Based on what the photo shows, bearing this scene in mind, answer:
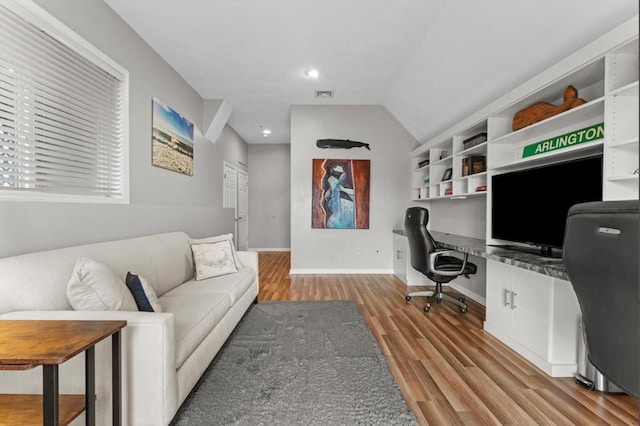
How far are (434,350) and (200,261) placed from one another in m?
2.18

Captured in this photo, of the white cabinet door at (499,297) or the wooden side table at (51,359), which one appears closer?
the wooden side table at (51,359)

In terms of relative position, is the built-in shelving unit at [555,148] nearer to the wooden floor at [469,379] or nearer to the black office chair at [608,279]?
the wooden floor at [469,379]

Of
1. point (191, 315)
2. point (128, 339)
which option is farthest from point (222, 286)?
point (128, 339)

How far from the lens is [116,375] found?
1.28 m

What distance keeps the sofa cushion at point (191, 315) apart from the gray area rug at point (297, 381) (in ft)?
0.99

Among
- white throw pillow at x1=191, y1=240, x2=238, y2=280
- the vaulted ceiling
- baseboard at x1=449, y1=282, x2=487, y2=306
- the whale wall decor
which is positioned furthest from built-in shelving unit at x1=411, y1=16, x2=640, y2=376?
white throw pillow at x1=191, y1=240, x2=238, y2=280

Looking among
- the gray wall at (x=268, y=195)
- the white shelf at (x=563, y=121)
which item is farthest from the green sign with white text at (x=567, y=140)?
the gray wall at (x=268, y=195)

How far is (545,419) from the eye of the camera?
5.40ft

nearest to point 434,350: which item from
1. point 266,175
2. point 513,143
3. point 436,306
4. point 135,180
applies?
point 436,306

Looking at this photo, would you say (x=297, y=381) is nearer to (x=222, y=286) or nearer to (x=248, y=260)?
(x=222, y=286)

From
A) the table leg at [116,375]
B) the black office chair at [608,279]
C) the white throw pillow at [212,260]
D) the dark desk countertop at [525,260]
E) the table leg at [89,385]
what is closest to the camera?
the black office chair at [608,279]

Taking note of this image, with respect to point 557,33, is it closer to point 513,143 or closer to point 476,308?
point 513,143

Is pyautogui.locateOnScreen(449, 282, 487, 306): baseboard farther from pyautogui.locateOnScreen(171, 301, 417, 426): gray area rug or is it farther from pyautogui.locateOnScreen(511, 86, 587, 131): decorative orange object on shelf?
pyautogui.locateOnScreen(511, 86, 587, 131): decorative orange object on shelf

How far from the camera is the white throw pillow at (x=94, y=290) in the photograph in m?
1.54
